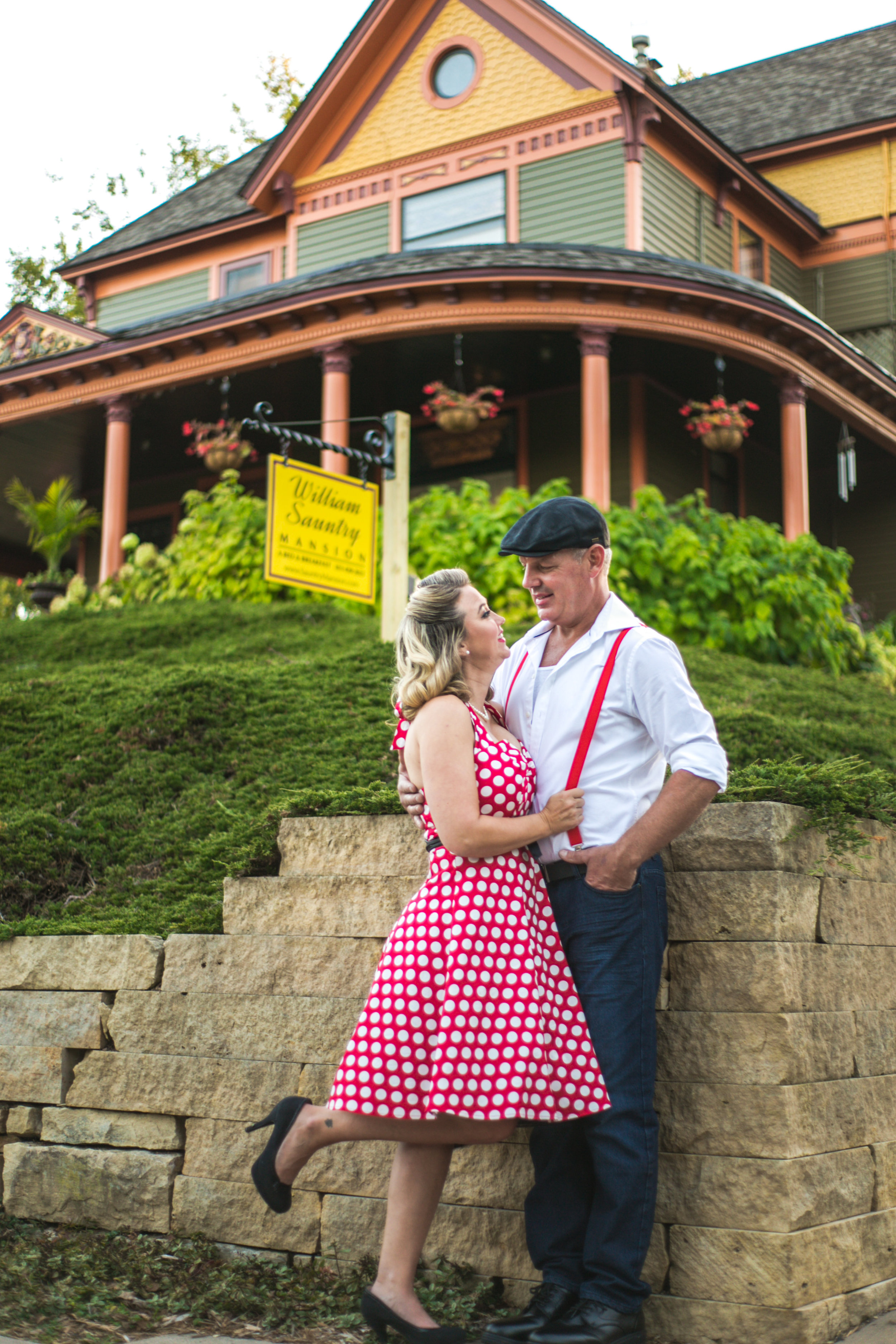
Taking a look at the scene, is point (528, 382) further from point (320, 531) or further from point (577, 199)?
point (320, 531)

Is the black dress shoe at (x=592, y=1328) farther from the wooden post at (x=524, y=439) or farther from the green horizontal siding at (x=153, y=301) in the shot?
the green horizontal siding at (x=153, y=301)

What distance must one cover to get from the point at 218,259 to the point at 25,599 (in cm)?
612

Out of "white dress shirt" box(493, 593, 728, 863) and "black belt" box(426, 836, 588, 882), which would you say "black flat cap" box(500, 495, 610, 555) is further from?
"black belt" box(426, 836, 588, 882)

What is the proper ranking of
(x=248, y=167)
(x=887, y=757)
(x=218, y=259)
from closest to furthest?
1. (x=887, y=757)
2. (x=218, y=259)
3. (x=248, y=167)

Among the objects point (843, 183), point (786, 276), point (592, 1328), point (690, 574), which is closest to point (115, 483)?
point (690, 574)

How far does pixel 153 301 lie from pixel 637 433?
917 centimetres

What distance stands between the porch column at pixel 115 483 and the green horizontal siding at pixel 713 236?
7.23 meters

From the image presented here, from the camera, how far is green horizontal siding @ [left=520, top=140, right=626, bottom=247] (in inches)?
572

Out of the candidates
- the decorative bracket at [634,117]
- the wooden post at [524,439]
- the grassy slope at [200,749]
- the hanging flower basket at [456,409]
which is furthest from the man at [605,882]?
the decorative bracket at [634,117]

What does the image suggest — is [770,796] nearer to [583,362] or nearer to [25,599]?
[583,362]

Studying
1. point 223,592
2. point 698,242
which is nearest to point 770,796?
point 223,592

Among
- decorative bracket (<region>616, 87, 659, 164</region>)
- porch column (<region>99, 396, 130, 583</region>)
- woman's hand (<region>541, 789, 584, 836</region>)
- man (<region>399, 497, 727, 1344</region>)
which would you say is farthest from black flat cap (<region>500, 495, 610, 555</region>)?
decorative bracket (<region>616, 87, 659, 164</region>)

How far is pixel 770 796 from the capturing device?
3930mm

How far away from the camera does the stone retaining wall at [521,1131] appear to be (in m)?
3.43
